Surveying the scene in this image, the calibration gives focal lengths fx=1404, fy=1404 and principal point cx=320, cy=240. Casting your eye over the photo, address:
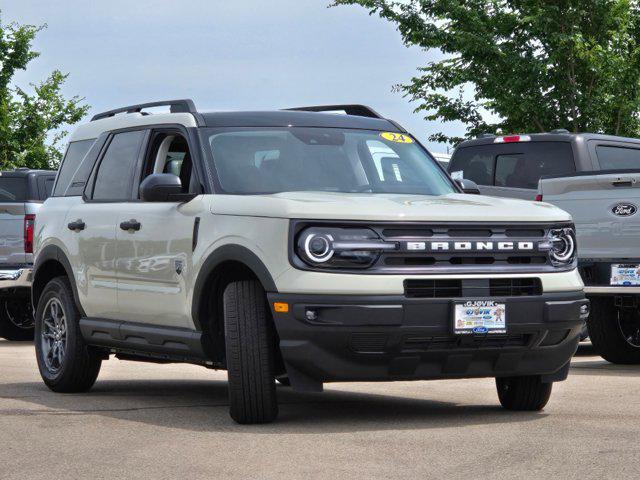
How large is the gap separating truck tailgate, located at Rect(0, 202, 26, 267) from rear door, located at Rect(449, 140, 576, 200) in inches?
206

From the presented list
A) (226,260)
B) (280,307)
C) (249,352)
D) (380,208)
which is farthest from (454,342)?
(226,260)

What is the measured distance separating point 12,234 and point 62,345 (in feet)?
22.0

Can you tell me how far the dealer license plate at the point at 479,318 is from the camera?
7.57 metres

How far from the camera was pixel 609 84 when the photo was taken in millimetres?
26547

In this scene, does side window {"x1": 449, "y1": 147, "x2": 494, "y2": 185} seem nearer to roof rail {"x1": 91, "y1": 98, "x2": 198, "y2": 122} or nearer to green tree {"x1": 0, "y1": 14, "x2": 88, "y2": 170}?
roof rail {"x1": 91, "y1": 98, "x2": 198, "y2": 122}

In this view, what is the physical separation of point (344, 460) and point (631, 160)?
28.1 ft

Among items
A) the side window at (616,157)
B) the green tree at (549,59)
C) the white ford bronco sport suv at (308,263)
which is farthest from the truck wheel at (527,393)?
the green tree at (549,59)

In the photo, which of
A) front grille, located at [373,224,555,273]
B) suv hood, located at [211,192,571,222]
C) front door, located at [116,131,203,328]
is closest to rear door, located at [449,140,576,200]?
front door, located at [116,131,203,328]

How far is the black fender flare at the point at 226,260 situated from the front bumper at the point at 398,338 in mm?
109

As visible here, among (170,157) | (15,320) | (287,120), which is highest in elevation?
(287,120)

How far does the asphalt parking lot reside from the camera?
20.8 ft

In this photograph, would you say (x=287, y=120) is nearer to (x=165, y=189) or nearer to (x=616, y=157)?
(x=165, y=189)

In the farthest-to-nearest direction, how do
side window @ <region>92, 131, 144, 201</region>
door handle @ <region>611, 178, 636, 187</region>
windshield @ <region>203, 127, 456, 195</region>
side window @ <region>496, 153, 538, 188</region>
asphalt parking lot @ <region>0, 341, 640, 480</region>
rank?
side window @ <region>496, 153, 538, 188</region>
door handle @ <region>611, 178, 636, 187</region>
side window @ <region>92, 131, 144, 201</region>
windshield @ <region>203, 127, 456, 195</region>
asphalt parking lot @ <region>0, 341, 640, 480</region>

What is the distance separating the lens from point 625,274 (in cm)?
1164
